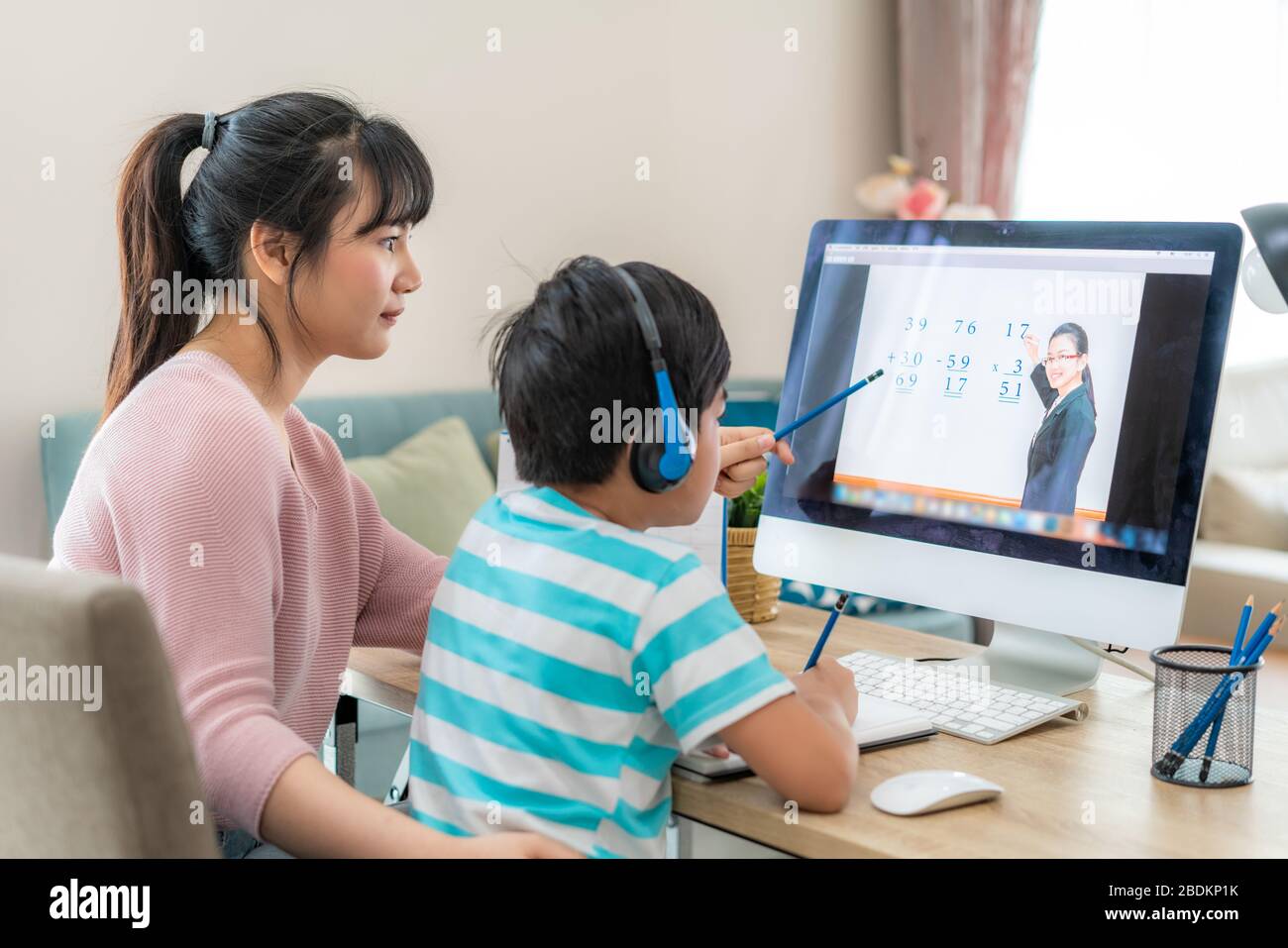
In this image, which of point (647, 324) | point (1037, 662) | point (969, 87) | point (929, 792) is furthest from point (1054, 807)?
point (969, 87)

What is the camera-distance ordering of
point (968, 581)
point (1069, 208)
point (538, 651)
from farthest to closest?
point (1069, 208) → point (968, 581) → point (538, 651)

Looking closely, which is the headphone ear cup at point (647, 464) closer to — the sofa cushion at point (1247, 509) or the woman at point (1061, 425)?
the woman at point (1061, 425)

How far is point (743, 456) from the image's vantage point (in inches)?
53.4

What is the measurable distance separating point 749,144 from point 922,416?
7.81ft

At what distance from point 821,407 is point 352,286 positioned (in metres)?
0.47

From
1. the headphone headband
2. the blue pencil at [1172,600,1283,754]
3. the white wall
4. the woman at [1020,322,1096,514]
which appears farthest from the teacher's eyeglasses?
the white wall

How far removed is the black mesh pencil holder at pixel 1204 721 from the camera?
99cm

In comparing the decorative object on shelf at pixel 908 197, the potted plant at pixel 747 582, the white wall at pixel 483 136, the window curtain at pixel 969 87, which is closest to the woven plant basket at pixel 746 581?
the potted plant at pixel 747 582

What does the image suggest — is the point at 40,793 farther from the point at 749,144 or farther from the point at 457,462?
the point at 749,144

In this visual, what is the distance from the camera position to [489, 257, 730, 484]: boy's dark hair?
39.1 inches

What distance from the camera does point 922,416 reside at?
128cm

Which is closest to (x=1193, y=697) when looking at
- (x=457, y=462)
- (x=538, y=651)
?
(x=538, y=651)

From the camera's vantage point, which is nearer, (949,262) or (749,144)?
(949,262)

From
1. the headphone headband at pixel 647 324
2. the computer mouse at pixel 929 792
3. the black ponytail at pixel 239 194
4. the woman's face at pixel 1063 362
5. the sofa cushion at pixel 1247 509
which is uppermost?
the black ponytail at pixel 239 194
